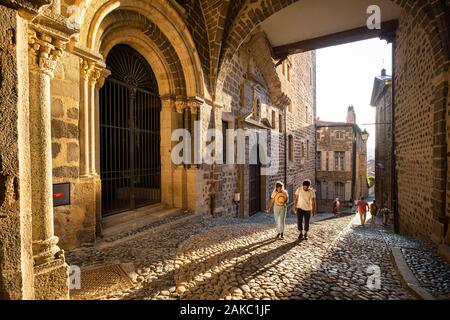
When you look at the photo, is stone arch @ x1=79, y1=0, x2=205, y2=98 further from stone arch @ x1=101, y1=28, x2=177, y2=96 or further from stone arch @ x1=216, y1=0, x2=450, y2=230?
stone arch @ x1=216, y1=0, x2=450, y2=230

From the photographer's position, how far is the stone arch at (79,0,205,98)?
349 centimetres

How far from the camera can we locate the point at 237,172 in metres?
8.26

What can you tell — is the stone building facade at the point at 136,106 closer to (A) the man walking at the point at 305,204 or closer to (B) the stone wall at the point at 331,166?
(A) the man walking at the point at 305,204

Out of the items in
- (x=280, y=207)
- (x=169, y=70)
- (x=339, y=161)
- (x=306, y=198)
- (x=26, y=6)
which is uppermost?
(x=169, y=70)

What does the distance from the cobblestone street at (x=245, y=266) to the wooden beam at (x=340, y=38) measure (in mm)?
6805

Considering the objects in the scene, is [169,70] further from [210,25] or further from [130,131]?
[130,131]

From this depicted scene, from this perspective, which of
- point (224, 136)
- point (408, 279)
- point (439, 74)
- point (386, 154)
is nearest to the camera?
point (408, 279)

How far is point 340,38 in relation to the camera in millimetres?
8648

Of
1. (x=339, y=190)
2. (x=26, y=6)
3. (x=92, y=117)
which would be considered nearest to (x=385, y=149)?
(x=339, y=190)

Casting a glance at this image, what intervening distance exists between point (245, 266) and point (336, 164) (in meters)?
20.1

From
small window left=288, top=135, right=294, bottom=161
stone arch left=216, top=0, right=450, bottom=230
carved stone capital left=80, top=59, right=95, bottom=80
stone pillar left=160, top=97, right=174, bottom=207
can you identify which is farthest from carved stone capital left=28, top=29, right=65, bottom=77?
small window left=288, top=135, right=294, bottom=161

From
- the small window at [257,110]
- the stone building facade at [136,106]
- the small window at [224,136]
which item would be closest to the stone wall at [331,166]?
the small window at [257,110]

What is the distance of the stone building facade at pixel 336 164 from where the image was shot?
67.8ft
